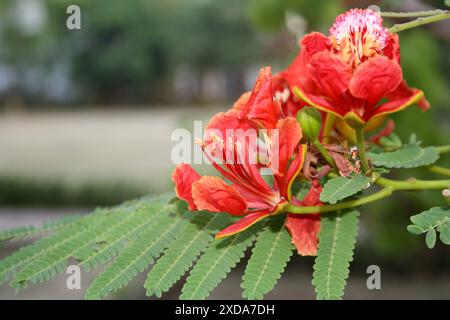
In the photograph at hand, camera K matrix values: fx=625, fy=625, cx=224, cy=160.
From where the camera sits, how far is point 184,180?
67cm

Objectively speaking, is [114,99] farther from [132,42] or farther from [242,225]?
[242,225]

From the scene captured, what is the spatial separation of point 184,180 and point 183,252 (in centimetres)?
9

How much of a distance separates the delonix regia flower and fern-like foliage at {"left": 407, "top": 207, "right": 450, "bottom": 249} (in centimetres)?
11

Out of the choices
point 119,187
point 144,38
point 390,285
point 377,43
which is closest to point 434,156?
point 377,43

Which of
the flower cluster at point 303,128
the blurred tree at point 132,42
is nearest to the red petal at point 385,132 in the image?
the flower cluster at point 303,128

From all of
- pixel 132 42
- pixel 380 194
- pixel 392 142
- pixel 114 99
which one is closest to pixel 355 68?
pixel 380 194

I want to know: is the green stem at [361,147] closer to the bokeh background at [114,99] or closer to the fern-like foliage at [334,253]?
the fern-like foliage at [334,253]

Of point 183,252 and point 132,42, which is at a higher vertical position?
point 132,42

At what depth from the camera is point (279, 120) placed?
0.65m

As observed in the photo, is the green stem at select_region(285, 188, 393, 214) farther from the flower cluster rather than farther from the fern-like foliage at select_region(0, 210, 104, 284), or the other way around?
the fern-like foliage at select_region(0, 210, 104, 284)

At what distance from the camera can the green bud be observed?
642mm

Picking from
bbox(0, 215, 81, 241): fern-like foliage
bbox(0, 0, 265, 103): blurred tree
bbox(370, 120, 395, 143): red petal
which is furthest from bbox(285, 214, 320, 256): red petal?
bbox(0, 0, 265, 103): blurred tree

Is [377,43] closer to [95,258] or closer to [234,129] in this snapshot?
[234,129]

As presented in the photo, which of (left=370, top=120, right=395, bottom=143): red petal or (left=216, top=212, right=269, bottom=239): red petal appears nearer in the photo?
(left=216, top=212, right=269, bottom=239): red petal
